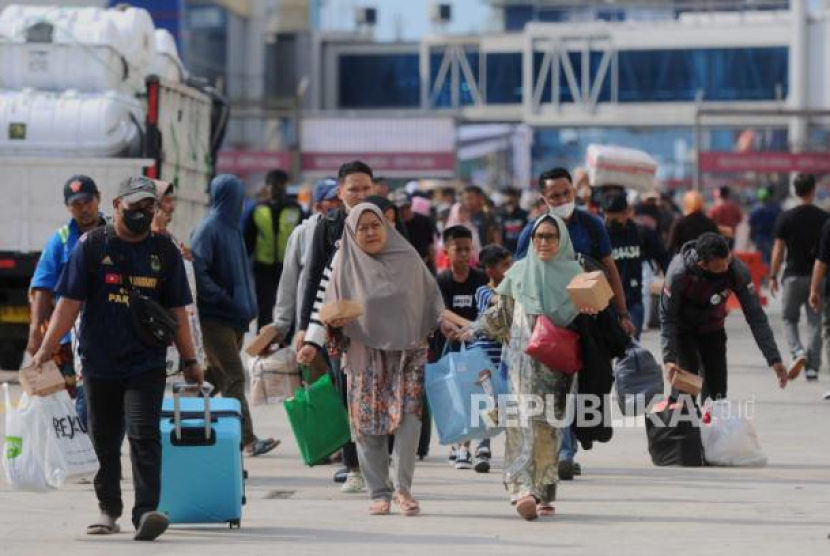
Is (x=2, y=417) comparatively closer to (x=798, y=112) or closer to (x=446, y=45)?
(x=798, y=112)

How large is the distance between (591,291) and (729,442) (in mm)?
3060

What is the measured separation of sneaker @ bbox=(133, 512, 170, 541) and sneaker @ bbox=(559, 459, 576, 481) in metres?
3.24

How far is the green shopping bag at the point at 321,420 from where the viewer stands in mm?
11930

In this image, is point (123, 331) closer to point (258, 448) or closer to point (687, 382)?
point (258, 448)

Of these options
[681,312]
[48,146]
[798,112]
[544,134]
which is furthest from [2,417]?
[544,134]

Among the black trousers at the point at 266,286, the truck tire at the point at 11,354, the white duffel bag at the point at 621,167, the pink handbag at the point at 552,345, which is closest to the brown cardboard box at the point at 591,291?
the pink handbag at the point at 552,345

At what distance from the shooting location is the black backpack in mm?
10273

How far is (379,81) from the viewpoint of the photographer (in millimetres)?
126812

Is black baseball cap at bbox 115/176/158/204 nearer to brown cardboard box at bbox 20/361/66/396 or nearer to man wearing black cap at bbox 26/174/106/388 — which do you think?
brown cardboard box at bbox 20/361/66/396

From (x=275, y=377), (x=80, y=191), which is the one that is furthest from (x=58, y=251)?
(x=275, y=377)

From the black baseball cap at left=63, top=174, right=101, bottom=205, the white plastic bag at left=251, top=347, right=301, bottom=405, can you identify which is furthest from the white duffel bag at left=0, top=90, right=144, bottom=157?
the black baseball cap at left=63, top=174, right=101, bottom=205

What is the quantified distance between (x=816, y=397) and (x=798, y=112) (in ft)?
83.9

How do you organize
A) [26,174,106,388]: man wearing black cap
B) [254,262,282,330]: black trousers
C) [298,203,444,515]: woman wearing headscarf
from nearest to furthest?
1. [298,203,444,515]: woman wearing headscarf
2. [26,174,106,388]: man wearing black cap
3. [254,262,282,330]: black trousers

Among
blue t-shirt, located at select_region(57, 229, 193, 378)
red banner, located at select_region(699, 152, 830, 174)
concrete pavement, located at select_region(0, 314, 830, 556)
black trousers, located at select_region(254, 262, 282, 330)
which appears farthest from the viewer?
red banner, located at select_region(699, 152, 830, 174)
